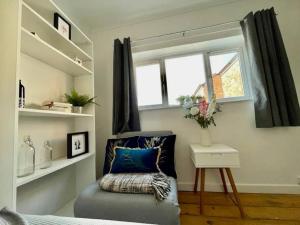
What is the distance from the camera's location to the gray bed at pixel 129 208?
991 mm

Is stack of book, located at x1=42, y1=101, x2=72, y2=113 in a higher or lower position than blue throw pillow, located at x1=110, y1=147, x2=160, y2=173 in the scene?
higher

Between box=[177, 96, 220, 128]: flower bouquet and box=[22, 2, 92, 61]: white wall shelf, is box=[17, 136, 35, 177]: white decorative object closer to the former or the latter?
box=[22, 2, 92, 61]: white wall shelf

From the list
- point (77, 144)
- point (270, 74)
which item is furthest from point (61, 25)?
point (270, 74)

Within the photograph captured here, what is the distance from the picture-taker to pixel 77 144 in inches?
62.6

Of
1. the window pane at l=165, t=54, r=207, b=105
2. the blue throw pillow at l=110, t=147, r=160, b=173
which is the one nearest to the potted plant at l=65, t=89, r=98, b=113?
the blue throw pillow at l=110, t=147, r=160, b=173

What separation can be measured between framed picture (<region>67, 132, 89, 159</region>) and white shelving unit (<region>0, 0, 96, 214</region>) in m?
0.05

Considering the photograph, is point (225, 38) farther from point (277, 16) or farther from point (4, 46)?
point (4, 46)

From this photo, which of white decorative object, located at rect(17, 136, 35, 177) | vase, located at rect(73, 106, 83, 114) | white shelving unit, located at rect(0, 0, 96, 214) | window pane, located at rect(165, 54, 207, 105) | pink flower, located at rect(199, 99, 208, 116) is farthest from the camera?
window pane, located at rect(165, 54, 207, 105)

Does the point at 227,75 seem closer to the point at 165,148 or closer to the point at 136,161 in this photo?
the point at 165,148

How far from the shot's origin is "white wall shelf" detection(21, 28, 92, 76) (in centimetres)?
114

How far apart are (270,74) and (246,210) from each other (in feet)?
4.39

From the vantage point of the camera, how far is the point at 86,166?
69.5 inches

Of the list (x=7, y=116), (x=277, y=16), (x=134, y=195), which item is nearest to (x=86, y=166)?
(x=134, y=195)

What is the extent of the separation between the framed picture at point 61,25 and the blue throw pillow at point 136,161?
4.16ft
